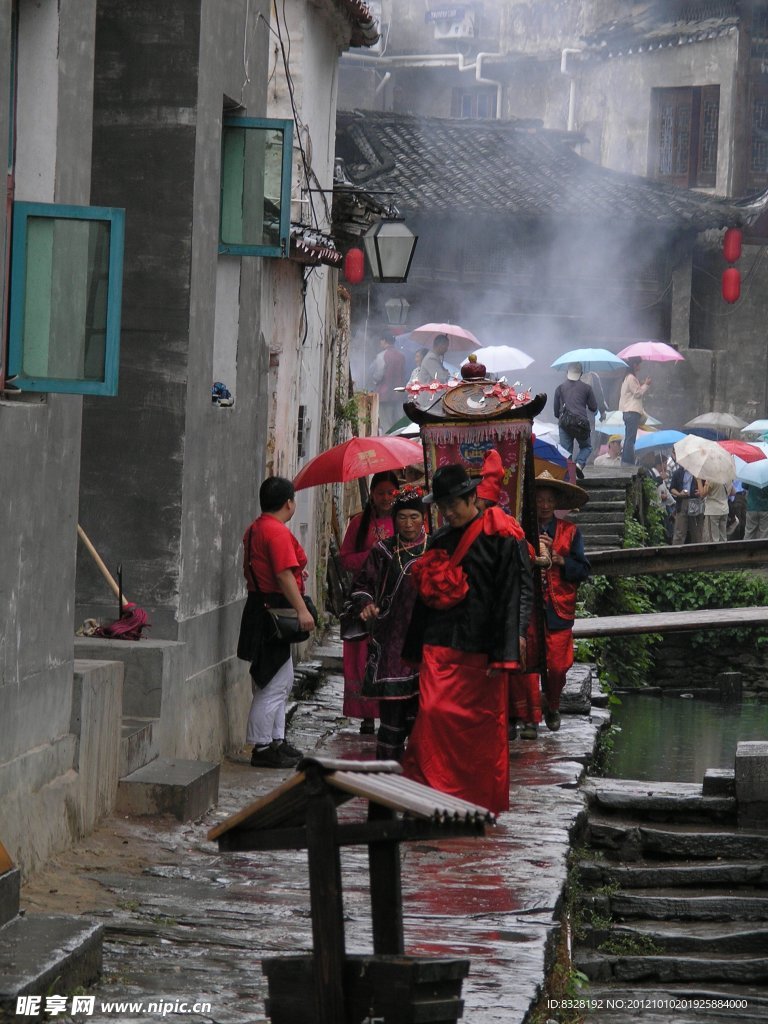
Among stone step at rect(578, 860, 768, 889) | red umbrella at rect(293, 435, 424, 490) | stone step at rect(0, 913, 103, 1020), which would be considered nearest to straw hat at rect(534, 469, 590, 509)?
red umbrella at rect(293, 435, 424, 490)

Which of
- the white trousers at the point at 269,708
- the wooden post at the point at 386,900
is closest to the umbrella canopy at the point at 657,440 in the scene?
the white trousers at the point at 269,708

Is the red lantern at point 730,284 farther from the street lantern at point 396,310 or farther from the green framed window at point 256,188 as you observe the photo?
the green framed window at point 256,188

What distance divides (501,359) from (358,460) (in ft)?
52.1

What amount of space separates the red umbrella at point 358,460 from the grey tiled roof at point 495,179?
2007 centimetres

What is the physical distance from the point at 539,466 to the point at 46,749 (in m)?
6.75

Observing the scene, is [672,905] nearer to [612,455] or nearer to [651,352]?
[612,455]

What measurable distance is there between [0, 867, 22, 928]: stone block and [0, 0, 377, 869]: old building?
45.2 inches

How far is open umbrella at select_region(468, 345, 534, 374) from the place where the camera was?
2719cm

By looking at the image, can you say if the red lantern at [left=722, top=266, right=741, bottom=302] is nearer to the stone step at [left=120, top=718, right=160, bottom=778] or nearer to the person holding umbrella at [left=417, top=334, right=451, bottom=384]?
the person holding umbrella at [left=417, top=334, right=451, bottom=384]

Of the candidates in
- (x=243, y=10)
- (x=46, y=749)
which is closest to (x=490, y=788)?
(x=46, y=749)

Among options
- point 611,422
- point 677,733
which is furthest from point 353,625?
point 611,422

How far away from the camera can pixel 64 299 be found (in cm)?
738

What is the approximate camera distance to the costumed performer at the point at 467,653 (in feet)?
29.8

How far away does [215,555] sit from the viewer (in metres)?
11.0
